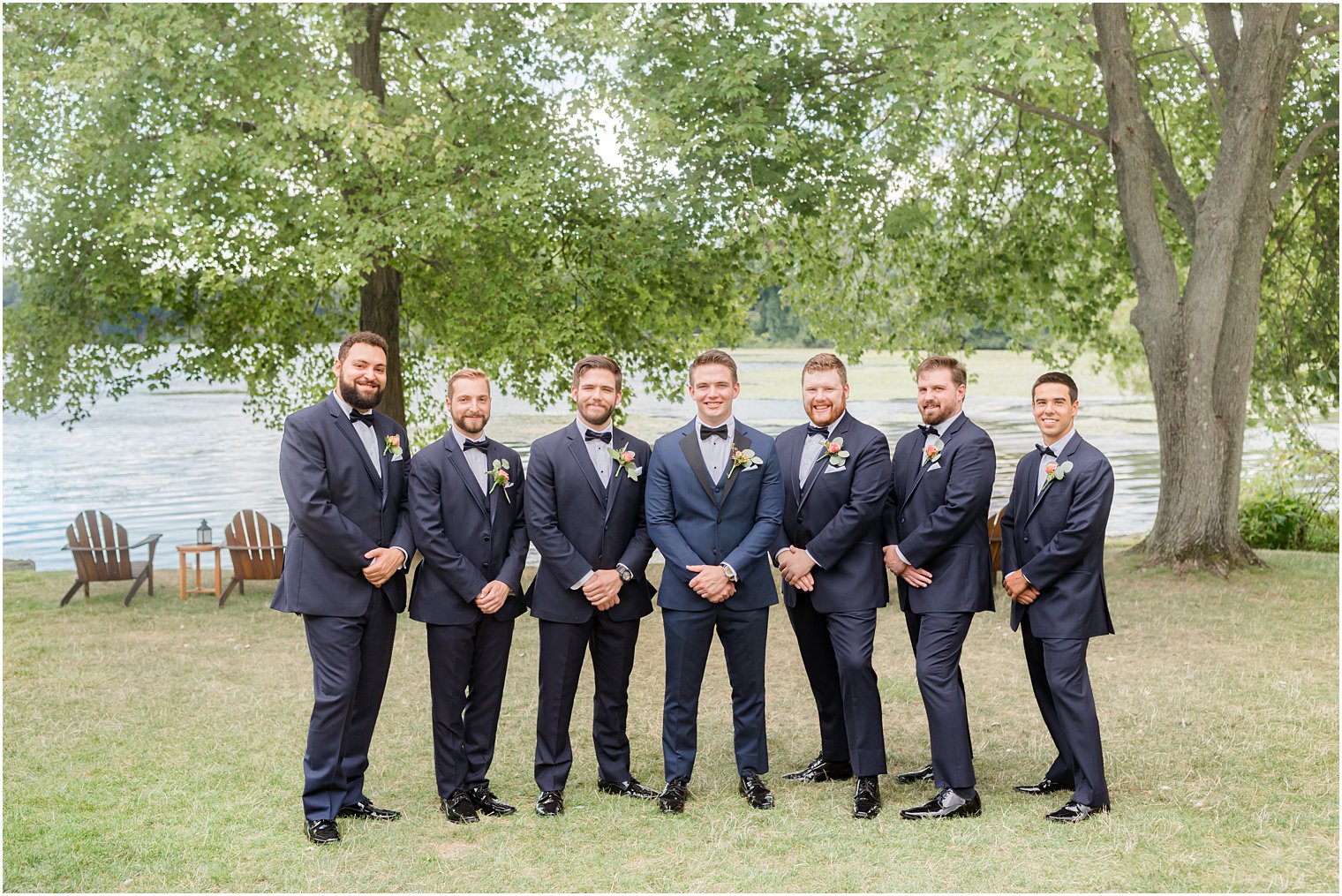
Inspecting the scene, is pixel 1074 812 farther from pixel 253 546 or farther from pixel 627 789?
pixel 253 546

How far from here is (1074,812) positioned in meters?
5.38

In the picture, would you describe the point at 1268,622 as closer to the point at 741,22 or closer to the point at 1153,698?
the point at 1153,698

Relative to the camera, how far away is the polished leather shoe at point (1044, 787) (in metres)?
5.82

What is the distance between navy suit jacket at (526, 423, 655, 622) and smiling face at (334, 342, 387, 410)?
31.7 inches

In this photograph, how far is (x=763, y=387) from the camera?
59.0 m

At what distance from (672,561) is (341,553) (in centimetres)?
153

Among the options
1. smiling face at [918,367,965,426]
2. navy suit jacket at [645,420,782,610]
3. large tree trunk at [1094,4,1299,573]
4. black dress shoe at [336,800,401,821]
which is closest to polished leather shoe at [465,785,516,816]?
black dress shoe at [336,800,401,821]

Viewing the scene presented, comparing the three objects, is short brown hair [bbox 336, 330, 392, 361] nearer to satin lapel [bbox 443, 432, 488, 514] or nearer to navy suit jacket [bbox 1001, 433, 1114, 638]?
satin lapel [bbox 443, 432, 488, 514]

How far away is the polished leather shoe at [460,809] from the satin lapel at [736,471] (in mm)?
1843

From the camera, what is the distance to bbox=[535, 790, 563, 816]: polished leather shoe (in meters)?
5.52

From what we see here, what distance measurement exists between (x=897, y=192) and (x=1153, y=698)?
10.2 meters

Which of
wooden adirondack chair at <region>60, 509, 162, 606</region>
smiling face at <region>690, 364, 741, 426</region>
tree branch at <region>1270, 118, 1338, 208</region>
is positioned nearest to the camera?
smiling face at <region>690, 364, 741, 426</region>

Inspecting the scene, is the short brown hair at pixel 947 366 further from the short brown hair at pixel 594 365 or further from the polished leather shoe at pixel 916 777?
the polished leather shoe at pixel 916 777

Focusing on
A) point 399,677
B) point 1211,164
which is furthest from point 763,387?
point 399,677
